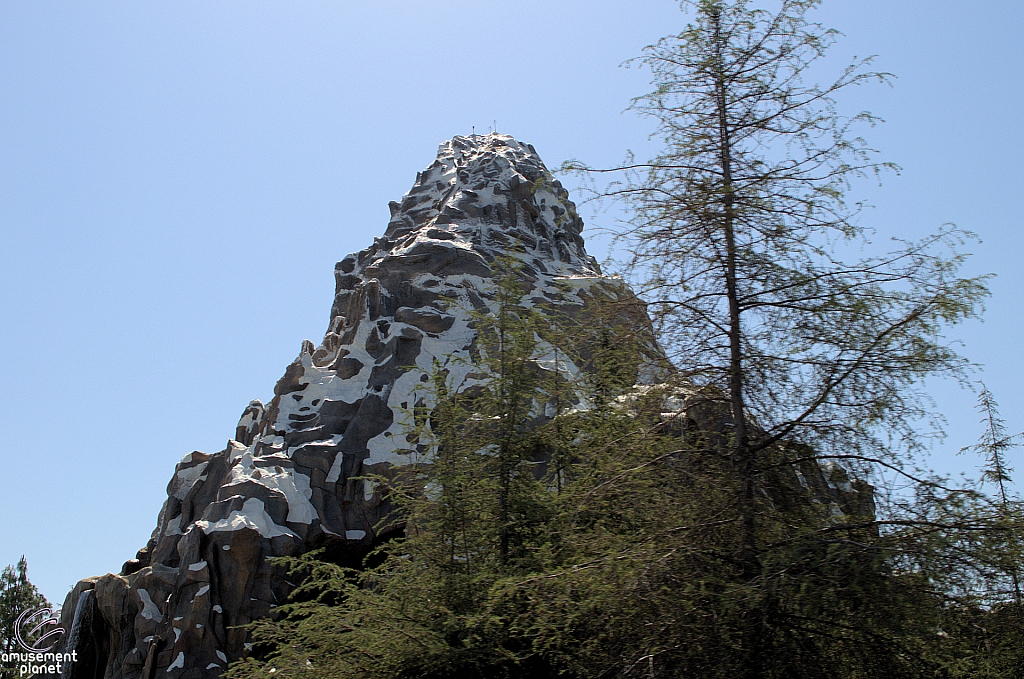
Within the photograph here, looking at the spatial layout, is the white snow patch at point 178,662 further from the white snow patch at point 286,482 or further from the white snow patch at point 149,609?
the white snow patch at point 286,482

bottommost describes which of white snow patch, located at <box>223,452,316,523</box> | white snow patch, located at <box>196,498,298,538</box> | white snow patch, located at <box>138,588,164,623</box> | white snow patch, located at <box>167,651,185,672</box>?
white snow patch, located at <box>167,651,185,672</box>

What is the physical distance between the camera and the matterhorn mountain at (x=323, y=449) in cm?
1928

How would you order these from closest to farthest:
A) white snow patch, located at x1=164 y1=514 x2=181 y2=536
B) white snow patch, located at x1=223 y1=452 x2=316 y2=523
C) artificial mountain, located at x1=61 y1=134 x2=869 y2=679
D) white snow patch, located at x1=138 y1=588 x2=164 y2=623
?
artificial mountain, located at x1=61 y1=134 x2=869 y2=679, white snow patch, located at x1=138 y1=588 x2=164 y2=623, white snow patch, located at x1=223 y1=452 x2=316 y2=523, white snow patch, located at x1=164 y1=514 x2=181 y2=536

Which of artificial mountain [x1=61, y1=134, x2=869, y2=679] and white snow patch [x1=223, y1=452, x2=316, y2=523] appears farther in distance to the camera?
white snow patch [x1=223, y1=452, x2=316, y2=523]

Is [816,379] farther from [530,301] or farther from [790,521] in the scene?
[530,301]

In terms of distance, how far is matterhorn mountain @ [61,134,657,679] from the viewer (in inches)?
759

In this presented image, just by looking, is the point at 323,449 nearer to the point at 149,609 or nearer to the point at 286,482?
the point at 286,482

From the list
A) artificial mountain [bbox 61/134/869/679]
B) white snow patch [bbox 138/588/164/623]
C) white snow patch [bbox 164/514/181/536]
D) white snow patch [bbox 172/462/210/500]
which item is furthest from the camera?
white snow patch [bbox 172/462/210/500]

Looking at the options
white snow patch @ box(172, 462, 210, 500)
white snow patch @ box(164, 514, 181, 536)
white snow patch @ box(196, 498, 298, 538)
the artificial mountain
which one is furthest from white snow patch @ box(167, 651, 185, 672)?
white snow patch @ box(172, 462, 210, 500)

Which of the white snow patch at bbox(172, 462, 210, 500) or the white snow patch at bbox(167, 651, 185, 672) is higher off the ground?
the white snow patch at bbox(172, 462, 210, 500)

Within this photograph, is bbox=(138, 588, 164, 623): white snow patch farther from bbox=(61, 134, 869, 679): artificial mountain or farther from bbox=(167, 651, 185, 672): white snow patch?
bbox=(167, 651, 185, 672): white snow patch

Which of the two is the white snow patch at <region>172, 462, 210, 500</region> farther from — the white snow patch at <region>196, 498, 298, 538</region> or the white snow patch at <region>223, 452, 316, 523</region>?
the white snow patch at <region>196, 498, 298, 538</region>

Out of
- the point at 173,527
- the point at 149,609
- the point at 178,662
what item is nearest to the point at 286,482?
the point at 173,527

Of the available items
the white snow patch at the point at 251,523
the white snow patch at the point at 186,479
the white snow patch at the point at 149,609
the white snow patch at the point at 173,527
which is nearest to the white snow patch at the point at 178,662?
the white snow patch at the point at 149,609
